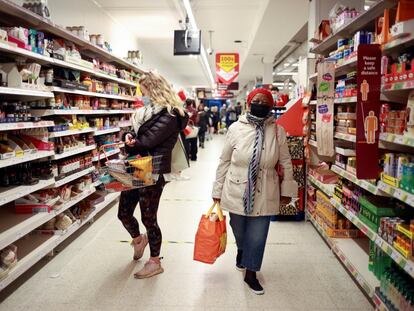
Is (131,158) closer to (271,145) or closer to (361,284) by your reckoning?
(271,145)

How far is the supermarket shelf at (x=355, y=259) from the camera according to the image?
2.70 metres

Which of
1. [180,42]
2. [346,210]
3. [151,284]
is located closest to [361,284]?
[346,210]

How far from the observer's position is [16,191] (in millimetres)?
2879

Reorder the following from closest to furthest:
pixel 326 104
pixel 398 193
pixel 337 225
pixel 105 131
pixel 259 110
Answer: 1. pixel 398 193
2. pixel 259 110
3. pixel 326 104
4. pixel 337 225
5. pixel 105 131

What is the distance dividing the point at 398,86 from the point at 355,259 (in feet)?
5.41

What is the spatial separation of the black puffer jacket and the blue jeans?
2.47 ft

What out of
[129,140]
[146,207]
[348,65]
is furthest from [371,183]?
[129,140]

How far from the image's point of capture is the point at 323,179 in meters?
3.97

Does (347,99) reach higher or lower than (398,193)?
higher

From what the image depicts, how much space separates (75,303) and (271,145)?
1.94 meters

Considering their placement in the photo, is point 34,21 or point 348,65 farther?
point 348,65

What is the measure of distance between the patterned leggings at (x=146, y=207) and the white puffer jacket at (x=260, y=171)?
60 cm

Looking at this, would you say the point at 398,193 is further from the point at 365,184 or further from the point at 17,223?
the point at 17,223

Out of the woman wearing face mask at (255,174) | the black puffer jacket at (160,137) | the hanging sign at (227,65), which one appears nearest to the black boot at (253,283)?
the woman wearing face mask at (255,174)
